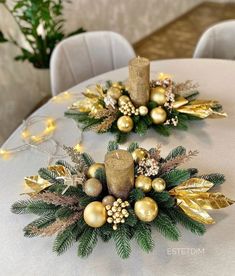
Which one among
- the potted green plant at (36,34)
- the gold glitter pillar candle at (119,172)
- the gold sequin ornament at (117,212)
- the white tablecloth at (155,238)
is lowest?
the potted green plant at (36,34)

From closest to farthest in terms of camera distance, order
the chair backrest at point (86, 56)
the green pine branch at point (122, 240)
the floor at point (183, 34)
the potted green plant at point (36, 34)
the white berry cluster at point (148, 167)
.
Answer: the green pine branch at point (122, 240) → the white berry cluster at point (148, 167) → the chair backrest at point (86, 56) → the potted green plant at point (36, 34) → the floor at point (183, 34)

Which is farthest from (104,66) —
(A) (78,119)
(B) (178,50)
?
(B) (178,50)

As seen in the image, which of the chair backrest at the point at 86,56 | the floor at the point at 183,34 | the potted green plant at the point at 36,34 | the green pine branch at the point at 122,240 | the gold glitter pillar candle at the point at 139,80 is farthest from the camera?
the floor at the point at 183,34

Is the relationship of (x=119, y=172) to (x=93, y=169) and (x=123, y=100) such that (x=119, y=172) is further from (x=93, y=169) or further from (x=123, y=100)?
(x=123, y=100)

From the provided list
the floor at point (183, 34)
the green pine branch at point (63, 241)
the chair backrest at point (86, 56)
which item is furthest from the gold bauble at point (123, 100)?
the floor at point (183, 34)

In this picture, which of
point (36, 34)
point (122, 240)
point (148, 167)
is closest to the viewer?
point (122, 240)

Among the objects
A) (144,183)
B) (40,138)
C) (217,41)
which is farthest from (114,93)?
(217,41)

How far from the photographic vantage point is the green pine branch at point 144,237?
A: 2.33ft

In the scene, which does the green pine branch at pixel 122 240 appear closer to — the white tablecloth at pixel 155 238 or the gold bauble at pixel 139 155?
the white tablecloth at pixel 155 238

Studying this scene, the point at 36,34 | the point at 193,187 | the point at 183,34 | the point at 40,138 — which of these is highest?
the point at 193,187

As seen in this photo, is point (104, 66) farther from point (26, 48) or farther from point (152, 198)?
point (152, 198)

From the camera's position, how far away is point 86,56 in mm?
1661

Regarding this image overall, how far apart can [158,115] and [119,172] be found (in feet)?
1.19

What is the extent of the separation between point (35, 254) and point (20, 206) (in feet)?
0.43
